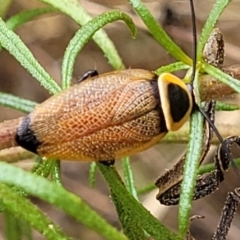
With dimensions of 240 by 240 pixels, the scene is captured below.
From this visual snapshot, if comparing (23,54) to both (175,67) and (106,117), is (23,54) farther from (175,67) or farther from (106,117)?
(175,67)

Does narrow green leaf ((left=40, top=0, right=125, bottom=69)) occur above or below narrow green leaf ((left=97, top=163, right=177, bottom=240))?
above

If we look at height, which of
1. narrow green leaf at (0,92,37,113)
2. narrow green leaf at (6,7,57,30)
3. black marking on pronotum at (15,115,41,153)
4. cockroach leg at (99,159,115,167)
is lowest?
cockroach leg at (99,159,115,167)

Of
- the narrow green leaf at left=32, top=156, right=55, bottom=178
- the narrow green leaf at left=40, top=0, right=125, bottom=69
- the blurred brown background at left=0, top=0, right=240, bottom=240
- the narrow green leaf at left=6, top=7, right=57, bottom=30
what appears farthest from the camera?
the blurred brown background at left=0, top=0, right=240, bottom=240

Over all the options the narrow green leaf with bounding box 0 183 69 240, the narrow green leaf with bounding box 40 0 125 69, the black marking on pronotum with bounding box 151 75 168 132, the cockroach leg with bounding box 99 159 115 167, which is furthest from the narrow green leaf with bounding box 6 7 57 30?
the narrow green leaf with bounding box 0 183 69 240

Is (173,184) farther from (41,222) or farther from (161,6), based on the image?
(161,6)

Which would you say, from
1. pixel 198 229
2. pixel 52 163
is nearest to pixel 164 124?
pixel 52 163

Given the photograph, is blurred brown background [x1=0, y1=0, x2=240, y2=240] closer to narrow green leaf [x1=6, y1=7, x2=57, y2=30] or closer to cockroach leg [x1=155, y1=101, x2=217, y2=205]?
narrow green leaf [x1=6, y1=7, x2=57, y2=30]

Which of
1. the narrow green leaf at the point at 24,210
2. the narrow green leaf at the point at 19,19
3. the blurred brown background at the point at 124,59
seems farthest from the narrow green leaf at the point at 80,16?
the blurred brown background at the point at 124,59

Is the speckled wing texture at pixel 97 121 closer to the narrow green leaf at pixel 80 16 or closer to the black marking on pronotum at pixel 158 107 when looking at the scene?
the black marking on pronotum at pixel 158 107
